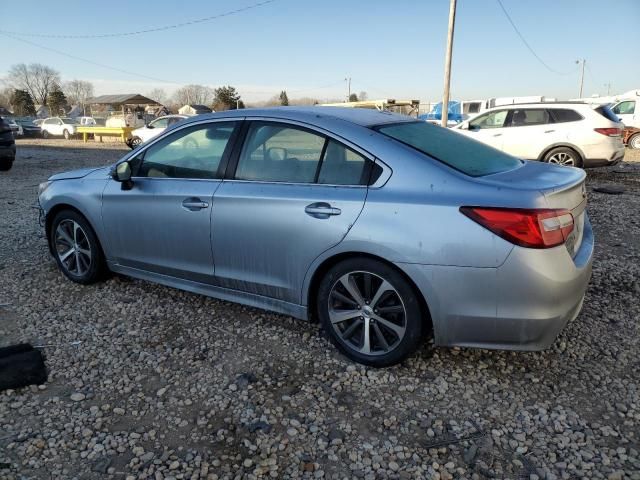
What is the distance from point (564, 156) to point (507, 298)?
9.06 metres

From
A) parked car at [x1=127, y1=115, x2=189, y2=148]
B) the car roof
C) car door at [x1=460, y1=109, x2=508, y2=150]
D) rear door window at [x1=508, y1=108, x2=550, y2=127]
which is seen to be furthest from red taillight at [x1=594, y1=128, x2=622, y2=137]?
parked car at [x1=127, y1=115, x2=189, y2=148]

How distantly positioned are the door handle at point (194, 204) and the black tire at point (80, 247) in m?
1.22

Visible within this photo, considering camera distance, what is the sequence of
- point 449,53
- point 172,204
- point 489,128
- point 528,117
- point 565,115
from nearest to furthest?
point 172,204
point 565,115
point 528,117
point 489,128
point 449,53

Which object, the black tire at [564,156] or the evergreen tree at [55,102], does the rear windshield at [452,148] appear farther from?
the evergreen tree at [55,102]

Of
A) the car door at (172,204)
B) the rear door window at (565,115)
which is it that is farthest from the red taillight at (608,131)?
the car door at (172,204)

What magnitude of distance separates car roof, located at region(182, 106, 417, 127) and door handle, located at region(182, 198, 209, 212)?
67 centimetres

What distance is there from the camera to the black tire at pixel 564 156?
33.6ft

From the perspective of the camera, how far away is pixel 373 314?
298 centimetres

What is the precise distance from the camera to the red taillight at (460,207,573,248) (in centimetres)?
252

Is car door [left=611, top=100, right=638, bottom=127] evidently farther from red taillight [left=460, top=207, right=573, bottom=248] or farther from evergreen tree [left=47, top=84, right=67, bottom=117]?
evergreen tree [left=47, top=84, right=67, bottom=117]

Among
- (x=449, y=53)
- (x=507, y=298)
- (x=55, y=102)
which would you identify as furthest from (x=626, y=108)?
(x=55, y=102)

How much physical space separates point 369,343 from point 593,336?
1.65 metres

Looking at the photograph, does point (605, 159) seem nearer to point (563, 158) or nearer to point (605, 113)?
point (563, 158)

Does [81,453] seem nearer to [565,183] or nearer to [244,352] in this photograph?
[244,352]
